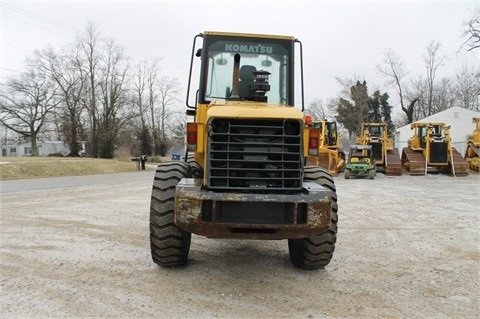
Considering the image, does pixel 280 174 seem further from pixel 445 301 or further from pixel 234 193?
pixel 445 301

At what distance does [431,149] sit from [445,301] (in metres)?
19.8

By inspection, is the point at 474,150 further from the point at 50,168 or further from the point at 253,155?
the point at 50,168

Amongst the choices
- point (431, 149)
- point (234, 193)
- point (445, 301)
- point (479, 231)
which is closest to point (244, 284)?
point (234, 193)

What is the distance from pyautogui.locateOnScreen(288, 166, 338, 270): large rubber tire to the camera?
16.2 feet

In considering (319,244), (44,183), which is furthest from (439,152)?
(44,183)

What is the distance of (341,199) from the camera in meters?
12.5

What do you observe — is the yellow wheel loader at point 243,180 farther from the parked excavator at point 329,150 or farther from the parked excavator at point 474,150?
the parked excavator at point 474,150

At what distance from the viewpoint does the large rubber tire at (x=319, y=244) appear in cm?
495

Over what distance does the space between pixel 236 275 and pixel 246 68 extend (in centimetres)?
272

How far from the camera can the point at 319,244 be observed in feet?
16.3

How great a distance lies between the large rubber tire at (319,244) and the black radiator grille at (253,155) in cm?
72

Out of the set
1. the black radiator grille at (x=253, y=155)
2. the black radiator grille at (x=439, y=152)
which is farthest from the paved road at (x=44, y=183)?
the black radiator grille at (x=439, y=152)

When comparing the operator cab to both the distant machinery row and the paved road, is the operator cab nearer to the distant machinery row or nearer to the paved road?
the paved road

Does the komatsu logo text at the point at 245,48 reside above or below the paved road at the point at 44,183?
above
